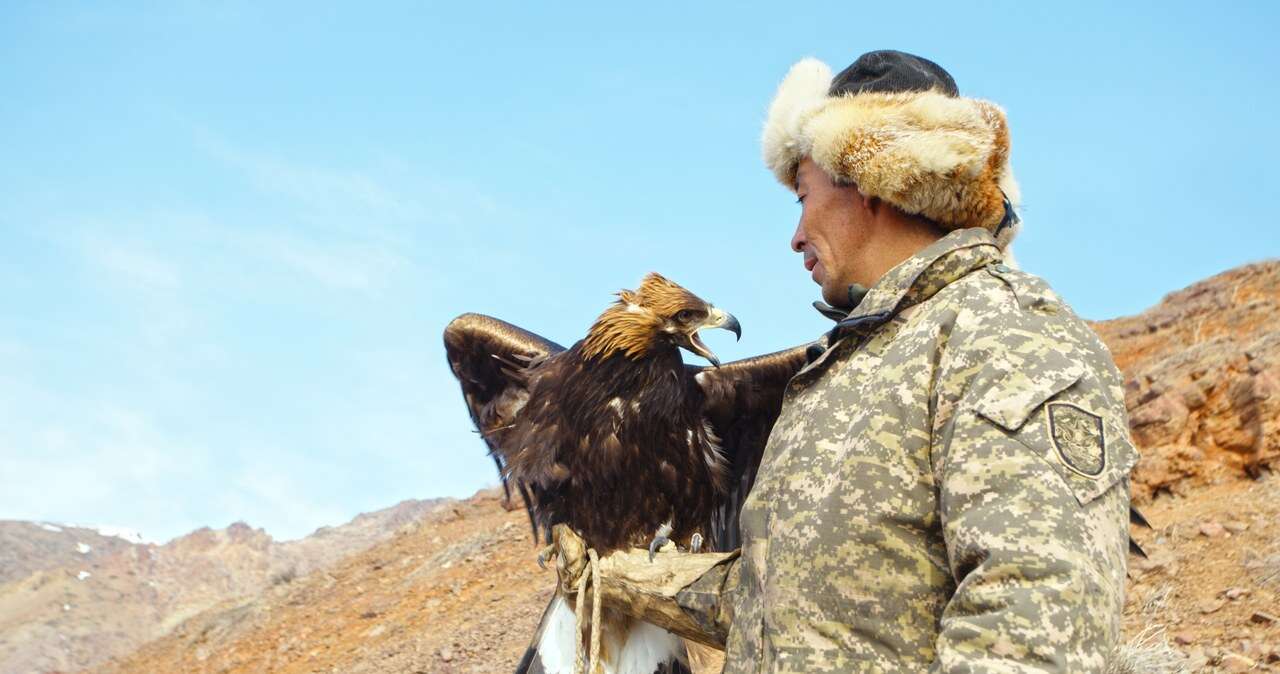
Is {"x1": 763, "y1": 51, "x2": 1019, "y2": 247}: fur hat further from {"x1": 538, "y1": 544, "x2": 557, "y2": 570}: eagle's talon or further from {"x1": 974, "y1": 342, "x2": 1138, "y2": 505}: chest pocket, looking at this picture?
{"x1": 538, "y1": 544, "x2": 557, "y2": 570}: eagle's talon

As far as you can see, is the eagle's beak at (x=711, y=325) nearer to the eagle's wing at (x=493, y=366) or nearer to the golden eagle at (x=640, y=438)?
the golden eagle at (x=640, y=438)

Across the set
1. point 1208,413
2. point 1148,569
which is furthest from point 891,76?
point 1208,413

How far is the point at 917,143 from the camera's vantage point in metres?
2.61

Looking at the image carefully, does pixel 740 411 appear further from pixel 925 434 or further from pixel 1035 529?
pixel 1035 529

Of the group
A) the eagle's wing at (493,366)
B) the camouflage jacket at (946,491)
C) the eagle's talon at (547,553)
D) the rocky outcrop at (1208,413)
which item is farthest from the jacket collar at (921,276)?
the rocky outcrop at (1208,413)

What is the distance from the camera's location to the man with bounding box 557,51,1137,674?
2025 mm

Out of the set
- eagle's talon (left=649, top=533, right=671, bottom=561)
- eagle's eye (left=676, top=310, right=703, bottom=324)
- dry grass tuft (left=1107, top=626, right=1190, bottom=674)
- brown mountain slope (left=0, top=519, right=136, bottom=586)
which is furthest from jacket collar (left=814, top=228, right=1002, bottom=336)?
brown mountain slope (left=0, top=519, right=136, bottom=586)

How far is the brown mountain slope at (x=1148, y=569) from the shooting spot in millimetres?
6977

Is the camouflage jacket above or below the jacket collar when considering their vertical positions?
below

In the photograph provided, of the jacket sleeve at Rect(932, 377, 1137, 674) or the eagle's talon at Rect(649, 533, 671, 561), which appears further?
the eagle's talon at Rect(649, 533, 671, 561)

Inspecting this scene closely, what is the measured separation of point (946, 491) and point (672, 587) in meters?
1.48

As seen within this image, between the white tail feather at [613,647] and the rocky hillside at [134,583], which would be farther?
the rocky hillside at [134,583]

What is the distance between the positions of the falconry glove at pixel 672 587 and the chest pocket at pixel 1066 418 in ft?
4.00

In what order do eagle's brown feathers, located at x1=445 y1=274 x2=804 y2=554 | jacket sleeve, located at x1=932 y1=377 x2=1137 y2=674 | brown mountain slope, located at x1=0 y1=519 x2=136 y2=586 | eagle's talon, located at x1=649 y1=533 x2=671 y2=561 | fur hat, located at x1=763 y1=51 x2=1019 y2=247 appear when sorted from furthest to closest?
brown mountain slope, located at x1=0 y1=519 x2=136 y2=586, eagle's brown feathers, located at x1=445 y1=274 x2=804 y2=554, eagle's talon, located at x1=649 y1=533 x2=671 y2=561, fur hat, located at x1=763 y1=51 x2=1019 y2=247, jacket sleeve, located at x1=932 y1=377 x2=1137 y2=674
